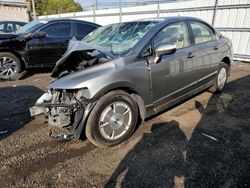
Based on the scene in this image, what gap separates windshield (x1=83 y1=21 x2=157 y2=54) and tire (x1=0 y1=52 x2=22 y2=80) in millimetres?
3161

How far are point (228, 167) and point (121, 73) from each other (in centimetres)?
178

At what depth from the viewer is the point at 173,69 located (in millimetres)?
3828

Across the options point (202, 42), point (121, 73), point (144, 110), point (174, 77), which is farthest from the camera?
point (202, 42)

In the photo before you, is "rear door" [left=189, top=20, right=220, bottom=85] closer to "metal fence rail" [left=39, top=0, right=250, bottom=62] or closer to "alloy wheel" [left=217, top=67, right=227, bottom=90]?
"alloy wheel" [left=217, top=67, right=227, bottom=90]

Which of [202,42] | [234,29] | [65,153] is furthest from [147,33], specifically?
[234,29]

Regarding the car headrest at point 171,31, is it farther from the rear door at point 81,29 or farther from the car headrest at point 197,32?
the rear door at point 81,29

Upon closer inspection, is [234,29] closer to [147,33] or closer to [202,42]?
[202,42]

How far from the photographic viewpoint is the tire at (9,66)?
260 inches

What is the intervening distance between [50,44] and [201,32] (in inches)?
176

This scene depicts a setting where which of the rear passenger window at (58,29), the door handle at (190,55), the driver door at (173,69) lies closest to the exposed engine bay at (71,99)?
the driver door at (173,69)

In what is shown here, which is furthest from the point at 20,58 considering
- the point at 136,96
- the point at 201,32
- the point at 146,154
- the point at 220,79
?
the point at 220,79

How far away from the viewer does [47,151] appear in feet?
10.8

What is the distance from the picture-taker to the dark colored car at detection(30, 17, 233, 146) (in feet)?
10.1

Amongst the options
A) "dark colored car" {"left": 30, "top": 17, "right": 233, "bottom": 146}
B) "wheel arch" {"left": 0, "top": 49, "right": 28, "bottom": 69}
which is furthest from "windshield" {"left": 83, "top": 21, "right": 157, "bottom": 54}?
"wheel arch" {"left": 0, "top": 49, "right": 28, "bottom": 69}
